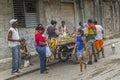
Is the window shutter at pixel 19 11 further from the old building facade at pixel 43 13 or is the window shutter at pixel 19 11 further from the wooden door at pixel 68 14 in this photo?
the wooden door at pixel 68 14

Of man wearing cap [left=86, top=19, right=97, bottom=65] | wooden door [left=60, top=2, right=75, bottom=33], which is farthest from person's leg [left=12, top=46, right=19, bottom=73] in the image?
wooden door [left=60, top=2, right=75, bottom=33]

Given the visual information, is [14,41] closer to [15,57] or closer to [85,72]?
[15,57]

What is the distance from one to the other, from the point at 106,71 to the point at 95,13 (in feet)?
41.9

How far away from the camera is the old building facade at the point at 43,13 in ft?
45.3

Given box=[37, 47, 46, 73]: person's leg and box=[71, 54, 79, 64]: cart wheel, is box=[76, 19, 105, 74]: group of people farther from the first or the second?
box=[37, 47, 46, 73]: person's leg

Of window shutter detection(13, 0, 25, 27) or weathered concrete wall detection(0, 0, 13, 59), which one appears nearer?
weathered concrete wall detection(0, 0, 13, 59)

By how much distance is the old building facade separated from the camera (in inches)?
544

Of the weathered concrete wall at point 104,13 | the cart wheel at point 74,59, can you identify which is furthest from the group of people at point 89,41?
the weathered concrete wall at point 104,13

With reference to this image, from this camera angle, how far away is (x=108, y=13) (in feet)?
87.5

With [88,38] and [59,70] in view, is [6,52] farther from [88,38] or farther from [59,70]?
[88,38]

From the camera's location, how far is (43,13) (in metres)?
16.6

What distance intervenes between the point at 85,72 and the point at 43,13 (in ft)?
19.0

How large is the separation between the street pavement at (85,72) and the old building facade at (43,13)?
2177mm

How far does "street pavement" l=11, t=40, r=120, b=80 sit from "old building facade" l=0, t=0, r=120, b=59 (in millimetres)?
2177
